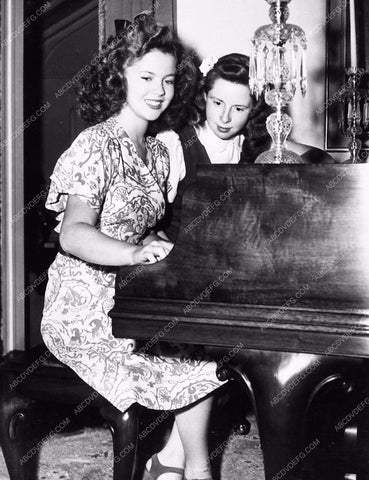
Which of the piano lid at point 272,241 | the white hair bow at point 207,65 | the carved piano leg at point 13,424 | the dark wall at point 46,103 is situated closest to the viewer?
the piano lid at point 272,241

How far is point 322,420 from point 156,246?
120 centimetres

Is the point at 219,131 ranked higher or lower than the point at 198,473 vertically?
higher

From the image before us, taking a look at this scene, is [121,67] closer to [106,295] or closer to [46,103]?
[106,295]

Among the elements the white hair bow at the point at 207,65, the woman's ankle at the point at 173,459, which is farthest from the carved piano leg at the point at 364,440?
the white hair bow at the point at 207,65

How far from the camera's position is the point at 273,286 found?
1.69m

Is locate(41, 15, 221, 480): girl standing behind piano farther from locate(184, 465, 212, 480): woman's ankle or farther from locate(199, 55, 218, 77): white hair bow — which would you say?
locate(199, 55, 218, 77): white hair bow

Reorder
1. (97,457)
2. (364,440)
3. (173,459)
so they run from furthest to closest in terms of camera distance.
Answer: (97,457)
(173,459)
(364,440)

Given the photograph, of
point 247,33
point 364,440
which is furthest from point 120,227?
point 247,33

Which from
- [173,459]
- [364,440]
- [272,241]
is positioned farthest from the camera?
[173,459]

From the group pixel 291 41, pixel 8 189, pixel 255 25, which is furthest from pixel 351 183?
pixel 8 189

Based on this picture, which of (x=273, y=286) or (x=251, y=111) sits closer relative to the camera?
(x=273, y=286)

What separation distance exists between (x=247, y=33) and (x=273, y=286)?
1.59 metres

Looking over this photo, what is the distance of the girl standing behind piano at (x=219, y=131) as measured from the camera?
2625mm

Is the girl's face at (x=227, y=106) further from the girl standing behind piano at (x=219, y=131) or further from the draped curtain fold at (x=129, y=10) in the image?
the draped curtain fold at (x=129, y=10)
